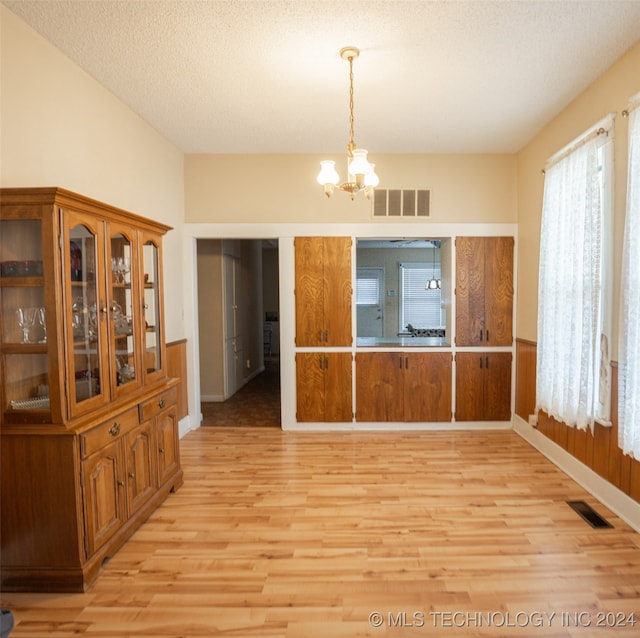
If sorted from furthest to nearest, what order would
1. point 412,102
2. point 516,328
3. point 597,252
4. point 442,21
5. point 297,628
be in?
1. point 516,328
2. point 412,102
3. point 597,252
4. point 442,21
5. point 297,628

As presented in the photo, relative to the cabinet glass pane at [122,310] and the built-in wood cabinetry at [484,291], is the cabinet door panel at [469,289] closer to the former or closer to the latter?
the built-in wood cabinetry at [484,291]

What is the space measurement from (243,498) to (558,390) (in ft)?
8.83

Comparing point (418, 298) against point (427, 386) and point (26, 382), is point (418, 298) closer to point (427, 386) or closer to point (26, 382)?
point (427, 386)

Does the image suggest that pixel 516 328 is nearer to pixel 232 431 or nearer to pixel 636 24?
pixel 636 24

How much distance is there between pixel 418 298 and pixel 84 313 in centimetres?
828

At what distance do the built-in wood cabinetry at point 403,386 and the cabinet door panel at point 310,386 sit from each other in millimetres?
424

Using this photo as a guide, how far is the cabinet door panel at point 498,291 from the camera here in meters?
4.41

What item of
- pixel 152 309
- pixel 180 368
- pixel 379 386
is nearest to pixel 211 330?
pixel 180 368

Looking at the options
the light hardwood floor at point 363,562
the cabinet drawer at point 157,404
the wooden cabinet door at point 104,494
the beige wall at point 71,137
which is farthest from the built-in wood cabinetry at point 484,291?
the wooden cabinet door at point 104,494

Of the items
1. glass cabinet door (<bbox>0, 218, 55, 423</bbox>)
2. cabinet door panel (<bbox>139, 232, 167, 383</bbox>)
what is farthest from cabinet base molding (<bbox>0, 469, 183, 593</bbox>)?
cabinet door panel (<bbox>139, 232, 167, 383</bbox>)

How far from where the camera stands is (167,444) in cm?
294

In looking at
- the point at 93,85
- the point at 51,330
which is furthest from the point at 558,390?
the point at 93,85

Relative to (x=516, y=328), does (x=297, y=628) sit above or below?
below

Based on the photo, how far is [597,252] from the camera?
2.79m
